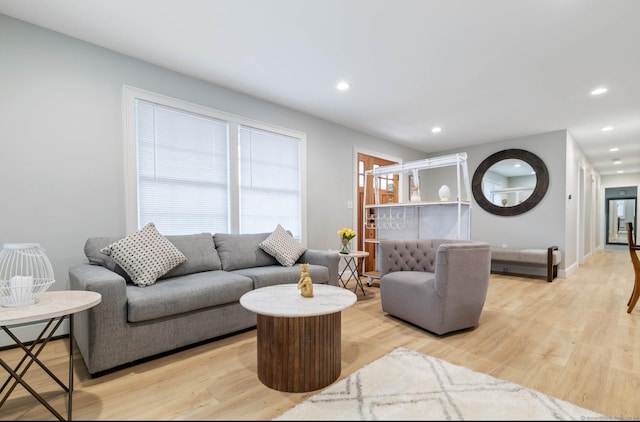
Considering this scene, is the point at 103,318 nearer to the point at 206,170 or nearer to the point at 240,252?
the point at 240,252

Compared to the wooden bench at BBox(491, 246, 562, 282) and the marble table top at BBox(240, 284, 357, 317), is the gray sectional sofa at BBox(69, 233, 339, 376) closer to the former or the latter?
the marble table top at BBox(240, 284, 357, 317)

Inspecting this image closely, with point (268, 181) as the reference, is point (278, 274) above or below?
below

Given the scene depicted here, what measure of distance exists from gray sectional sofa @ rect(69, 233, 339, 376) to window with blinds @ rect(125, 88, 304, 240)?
39 cm

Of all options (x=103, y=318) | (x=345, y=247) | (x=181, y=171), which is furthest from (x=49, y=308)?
(x=345, y=247)

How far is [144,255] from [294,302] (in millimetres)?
1351

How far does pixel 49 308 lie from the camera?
1.36 meters

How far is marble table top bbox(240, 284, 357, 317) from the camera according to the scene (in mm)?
1624

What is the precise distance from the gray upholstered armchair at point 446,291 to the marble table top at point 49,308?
7.66ft

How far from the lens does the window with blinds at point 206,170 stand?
287 centimetres

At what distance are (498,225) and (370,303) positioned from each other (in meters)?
3.73

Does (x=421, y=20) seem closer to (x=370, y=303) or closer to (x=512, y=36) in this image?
(x=512, y=36)

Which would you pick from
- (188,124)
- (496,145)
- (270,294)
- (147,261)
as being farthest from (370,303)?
(496,145)

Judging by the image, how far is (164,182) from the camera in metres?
3.01

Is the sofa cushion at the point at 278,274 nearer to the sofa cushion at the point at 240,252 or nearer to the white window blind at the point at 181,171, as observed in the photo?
the sofa cushion at the point at 240,252
